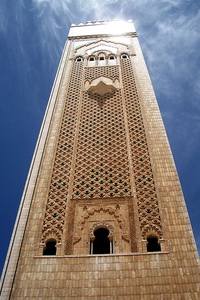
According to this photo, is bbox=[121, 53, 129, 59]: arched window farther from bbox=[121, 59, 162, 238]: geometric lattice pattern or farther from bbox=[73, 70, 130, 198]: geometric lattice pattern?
bbox=[73, 70, 130, 198]: geometric lattice pattern

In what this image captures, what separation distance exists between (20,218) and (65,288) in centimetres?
134

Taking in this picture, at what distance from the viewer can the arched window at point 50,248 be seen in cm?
439

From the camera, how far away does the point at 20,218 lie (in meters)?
4.68

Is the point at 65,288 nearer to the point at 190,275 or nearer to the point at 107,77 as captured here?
the point at 190,275

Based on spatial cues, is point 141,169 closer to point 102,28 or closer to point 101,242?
point 101,242

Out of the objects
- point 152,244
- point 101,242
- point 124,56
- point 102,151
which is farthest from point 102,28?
point 152,244

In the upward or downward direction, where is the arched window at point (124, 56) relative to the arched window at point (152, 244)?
upward

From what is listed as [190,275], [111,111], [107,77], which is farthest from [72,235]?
[107,77]

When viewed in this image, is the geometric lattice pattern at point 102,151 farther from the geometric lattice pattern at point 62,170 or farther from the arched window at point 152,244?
the arched window at point 152,244

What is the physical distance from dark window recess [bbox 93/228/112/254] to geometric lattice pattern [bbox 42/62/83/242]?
535 millimetres

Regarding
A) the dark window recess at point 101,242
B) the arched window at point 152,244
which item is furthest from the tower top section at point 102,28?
the arched window at point 152,244

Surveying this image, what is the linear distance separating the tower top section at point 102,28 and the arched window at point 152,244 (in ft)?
25.2

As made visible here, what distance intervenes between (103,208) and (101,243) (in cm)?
55

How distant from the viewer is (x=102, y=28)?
10.8 meters
